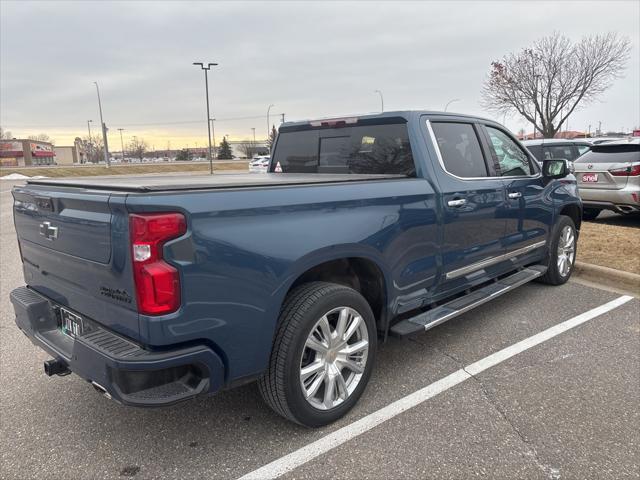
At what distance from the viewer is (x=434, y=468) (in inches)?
97.2

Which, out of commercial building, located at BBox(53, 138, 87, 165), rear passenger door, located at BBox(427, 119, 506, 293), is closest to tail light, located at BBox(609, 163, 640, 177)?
rear passenger door, located at BBox(427, 119, 506, 293)

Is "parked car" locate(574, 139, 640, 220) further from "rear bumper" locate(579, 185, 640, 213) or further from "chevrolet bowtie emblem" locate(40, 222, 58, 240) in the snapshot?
"chevrolet bowtie emblem" locate(40, 222, 58, 240)

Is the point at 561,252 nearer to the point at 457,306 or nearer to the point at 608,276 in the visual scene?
the point at 608,276

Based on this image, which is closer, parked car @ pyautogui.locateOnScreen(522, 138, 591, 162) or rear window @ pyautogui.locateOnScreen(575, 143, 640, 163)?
rear window @ pyautogui.locateOnScreen(575, 143, 640, 163)

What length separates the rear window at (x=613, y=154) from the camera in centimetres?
838

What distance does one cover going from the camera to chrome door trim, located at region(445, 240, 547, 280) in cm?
374

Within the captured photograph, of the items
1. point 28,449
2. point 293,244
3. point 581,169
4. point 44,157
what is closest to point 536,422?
point 293,244

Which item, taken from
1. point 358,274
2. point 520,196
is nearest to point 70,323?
point 358,274

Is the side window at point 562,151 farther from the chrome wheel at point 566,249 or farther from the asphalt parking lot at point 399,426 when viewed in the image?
the asphalt parking lot at point 399,426

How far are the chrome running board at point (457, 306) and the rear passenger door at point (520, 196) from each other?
0.73 ft

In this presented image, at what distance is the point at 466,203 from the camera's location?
3697 mm

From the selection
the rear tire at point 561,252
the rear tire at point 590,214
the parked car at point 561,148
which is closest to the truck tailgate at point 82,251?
the rear tire at point 561,252

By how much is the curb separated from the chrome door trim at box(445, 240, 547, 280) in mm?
1228

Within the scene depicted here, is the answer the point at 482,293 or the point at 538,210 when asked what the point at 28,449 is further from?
the point at 538,210
